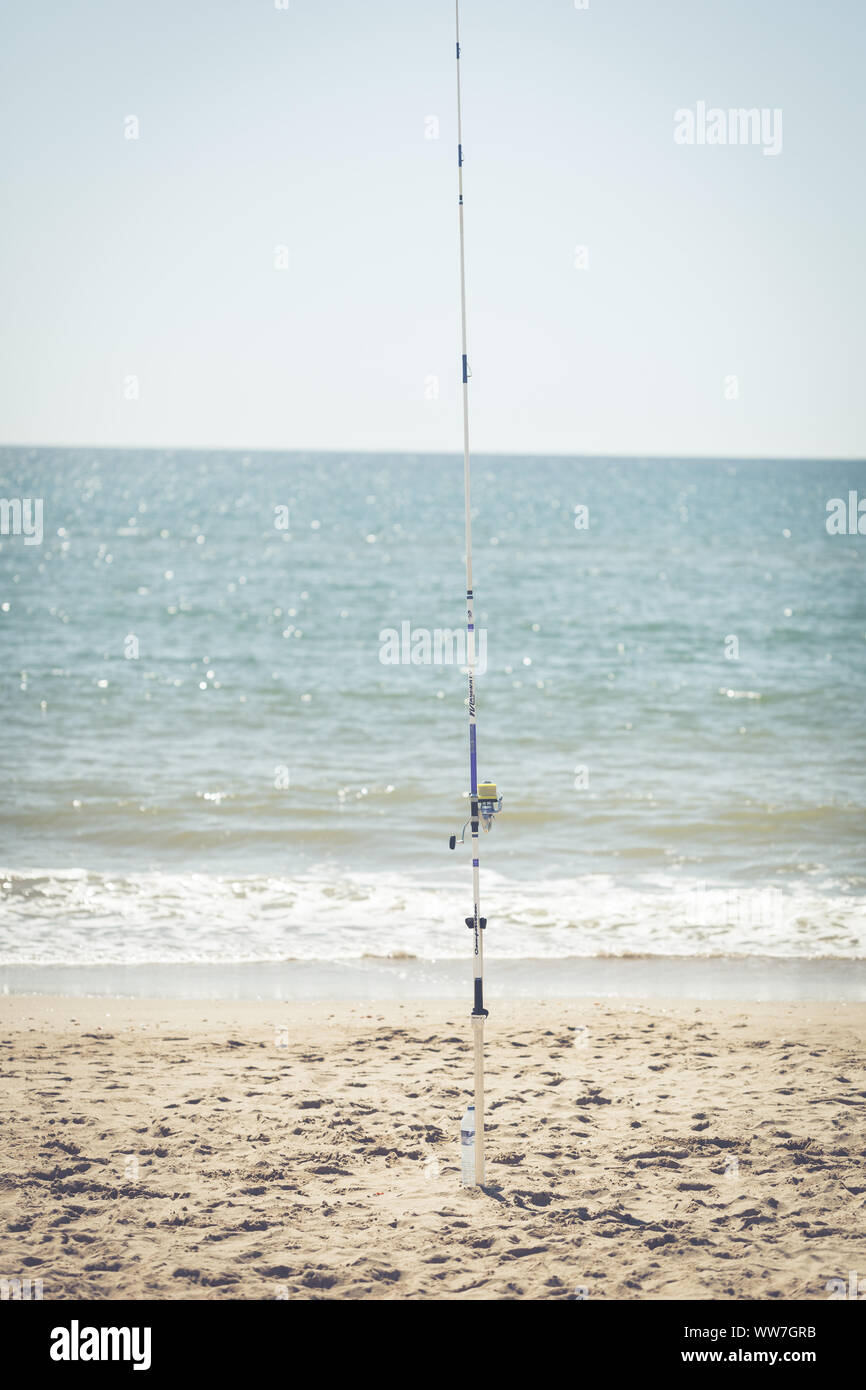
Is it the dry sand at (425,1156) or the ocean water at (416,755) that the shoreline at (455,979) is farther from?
the dry sand at (425,1156)

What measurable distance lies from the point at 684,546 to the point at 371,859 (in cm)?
3986

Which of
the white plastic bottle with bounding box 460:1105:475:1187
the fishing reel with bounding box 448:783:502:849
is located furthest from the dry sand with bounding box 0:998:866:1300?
the fishing reel with bounding box 448:783:502:849

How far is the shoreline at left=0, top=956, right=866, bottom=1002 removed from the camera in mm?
9586

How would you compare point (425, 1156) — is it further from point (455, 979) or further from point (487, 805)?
point (455, 979)

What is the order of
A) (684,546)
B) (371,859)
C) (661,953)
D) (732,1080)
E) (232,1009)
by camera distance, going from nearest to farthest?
(732,1080) → (232,1009) → (661,953) → (371,859) → (684,546)

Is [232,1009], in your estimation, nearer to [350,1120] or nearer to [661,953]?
[350,1120]

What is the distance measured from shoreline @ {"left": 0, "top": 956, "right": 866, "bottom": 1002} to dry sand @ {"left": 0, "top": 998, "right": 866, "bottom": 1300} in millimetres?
630

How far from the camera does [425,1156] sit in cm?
625

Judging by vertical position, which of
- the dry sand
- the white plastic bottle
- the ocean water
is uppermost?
the ocean water

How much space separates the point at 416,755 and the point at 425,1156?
1227 cm

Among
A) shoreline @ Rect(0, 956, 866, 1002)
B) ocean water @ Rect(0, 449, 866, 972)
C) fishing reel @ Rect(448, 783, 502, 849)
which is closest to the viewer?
fishing reel @ Rect(448, 783, 502, 849)

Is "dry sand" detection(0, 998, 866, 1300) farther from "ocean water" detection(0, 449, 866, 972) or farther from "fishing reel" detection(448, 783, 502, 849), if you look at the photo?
"ocean water" detection(0, 449, 866, 972)
